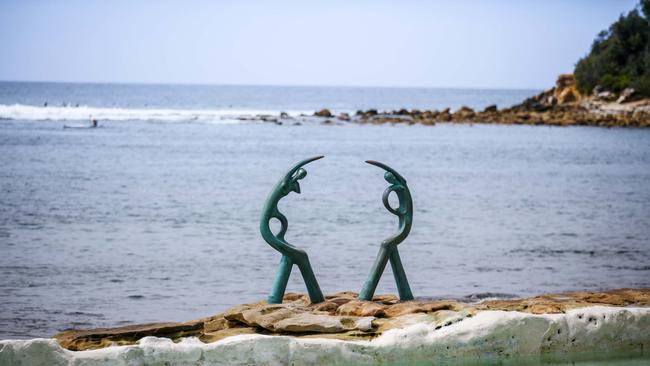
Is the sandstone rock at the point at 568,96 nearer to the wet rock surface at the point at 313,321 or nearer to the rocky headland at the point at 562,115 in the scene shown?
the rocky headland at the point at 562,115

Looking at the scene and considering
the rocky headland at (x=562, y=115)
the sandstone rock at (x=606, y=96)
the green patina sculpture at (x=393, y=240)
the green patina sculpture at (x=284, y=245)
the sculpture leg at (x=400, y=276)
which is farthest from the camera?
the sandstone rock at (x=606, y=96)

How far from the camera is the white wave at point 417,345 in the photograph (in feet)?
20.6

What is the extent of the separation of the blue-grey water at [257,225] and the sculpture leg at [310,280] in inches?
101

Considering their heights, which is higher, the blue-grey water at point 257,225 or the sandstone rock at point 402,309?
the sandstone rock at point 402,309

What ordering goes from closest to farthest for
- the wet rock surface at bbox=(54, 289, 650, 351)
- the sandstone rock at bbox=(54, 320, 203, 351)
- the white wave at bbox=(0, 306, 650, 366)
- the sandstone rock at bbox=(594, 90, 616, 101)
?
the white wave at bbox=(0, 306, 650, 366) → the sandstone rock at bbox=(54, 320, 203, 351) → the wet rock surface at bbox=(54, 289, 650, 351) → the sandstone rock at bbox=(594, 90, 616, 101)

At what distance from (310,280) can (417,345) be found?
165 cm

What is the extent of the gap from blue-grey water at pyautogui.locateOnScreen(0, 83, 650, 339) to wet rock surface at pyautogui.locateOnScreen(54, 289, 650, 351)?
9.24 ft

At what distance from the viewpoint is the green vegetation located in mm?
66500

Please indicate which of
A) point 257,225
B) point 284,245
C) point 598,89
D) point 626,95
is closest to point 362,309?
point 284,245

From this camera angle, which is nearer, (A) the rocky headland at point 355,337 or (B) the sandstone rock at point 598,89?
(A) the rocky headland at point 355,337

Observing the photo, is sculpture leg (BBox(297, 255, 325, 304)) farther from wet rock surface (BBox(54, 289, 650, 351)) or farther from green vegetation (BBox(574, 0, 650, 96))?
green vegetation (BBox(574, 0, 650, 96))

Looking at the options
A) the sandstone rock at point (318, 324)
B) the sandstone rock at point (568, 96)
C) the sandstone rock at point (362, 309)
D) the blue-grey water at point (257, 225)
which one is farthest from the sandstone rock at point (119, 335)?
the sandstone rock at point (568, 96)

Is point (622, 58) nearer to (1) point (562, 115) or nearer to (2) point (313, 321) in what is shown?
(1) point (562, 115)

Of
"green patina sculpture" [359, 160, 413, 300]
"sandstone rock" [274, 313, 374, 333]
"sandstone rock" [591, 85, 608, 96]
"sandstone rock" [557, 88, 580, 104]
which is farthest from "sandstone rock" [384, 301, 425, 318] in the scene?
"sandstone rock" [557, 88, 580, 104]
